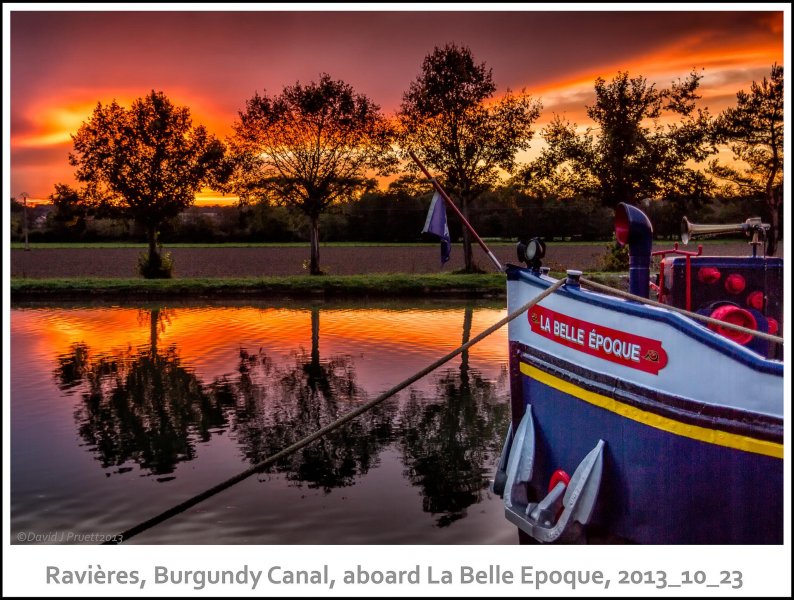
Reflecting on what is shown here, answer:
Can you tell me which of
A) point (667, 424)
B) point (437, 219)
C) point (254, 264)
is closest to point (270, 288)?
point (254, 264)

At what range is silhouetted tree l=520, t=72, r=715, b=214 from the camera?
35656 mm

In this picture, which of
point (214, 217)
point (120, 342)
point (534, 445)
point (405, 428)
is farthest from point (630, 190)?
point (214, 217)

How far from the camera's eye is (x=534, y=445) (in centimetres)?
795

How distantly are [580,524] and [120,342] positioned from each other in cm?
1405

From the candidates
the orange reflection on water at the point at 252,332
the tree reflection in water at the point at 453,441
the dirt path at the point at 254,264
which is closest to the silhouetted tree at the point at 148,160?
the dirt path at the point at 254,264

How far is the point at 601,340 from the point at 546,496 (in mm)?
1720

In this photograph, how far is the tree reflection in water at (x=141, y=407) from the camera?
10180 mm

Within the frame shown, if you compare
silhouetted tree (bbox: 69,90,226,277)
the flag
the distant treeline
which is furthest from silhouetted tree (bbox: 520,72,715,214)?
the flag

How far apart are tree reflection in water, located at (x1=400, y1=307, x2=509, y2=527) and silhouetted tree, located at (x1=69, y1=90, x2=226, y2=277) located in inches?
912

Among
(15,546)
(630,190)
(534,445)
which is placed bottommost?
(15,546)

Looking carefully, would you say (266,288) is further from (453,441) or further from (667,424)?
(667,424)

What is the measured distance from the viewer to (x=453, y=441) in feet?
34.2

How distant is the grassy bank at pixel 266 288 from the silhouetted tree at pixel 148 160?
472 cm

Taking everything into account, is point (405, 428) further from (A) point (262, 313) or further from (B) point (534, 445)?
(A) point (262, 313)
